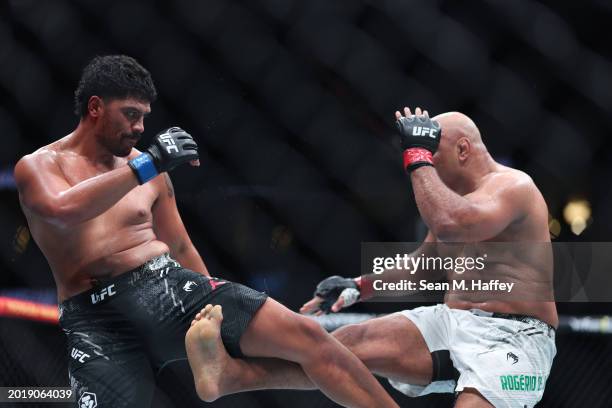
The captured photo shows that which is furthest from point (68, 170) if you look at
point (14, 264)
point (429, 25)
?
point (429, 25)

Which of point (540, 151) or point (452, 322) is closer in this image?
point (452, 322)

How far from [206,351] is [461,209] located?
913mm

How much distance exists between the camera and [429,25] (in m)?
3.77

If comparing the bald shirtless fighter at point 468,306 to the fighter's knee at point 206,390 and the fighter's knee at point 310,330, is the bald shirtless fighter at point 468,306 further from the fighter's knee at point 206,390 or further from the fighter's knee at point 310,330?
the fighter's knee at point 206,390

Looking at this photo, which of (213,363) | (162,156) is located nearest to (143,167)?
(162,156)

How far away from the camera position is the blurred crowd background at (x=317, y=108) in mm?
3635

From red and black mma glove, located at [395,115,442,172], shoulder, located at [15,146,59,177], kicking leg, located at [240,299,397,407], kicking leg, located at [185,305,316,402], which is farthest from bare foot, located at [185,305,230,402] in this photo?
red and black mma glove, located at [395,115,442,172]

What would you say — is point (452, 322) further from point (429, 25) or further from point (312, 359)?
point (429, 25)

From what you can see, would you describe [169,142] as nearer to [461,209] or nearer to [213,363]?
[213,363]

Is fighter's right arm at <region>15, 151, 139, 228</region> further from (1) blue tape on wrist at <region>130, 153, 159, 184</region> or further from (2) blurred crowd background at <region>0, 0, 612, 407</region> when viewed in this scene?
(2) blurred crowd background at <region>0, 0, 612, 407</region>

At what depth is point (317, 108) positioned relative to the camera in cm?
410

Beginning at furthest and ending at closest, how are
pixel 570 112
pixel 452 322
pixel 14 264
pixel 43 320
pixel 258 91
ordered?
1. pixel 570 112
2. pixel 258 91
3. pixel 14 264
4. pixel 43 320
5. pixel 452 322

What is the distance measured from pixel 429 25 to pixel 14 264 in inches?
91.7

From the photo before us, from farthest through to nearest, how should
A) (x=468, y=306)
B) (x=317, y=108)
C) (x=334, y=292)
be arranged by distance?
1. (x=317, y=108)
2. (x=334, y=292)
3. (x=468, y=306)
